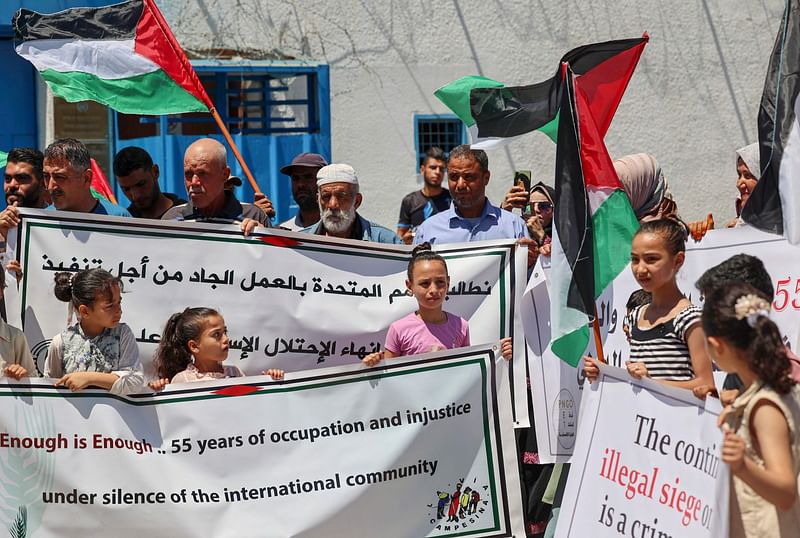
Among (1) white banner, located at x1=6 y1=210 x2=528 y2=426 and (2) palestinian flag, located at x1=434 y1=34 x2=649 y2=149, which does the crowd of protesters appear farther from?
(2) palestinian flag, located at x1=434 y1=34 x2=649 y2=149

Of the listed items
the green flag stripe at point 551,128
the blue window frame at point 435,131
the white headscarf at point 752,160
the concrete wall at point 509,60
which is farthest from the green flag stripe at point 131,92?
the blue window frame at point 435,131

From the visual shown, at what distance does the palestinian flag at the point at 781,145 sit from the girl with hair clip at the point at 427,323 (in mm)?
1383

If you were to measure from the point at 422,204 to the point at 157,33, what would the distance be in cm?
345

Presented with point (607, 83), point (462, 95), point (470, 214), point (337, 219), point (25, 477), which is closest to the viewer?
point (25, 477)

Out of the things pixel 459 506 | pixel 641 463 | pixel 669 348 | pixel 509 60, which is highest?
pixel 509 60

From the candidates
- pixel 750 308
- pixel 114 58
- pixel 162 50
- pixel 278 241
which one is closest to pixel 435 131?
pixel 162 50

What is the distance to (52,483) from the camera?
17.6 ft

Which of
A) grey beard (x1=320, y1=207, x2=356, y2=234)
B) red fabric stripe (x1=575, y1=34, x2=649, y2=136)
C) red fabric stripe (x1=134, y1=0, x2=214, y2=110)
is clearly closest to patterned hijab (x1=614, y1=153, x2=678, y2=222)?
red fabric stripe (x1=575, y1=34, x2=649, y2=136)

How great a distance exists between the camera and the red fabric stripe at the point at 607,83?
633 cm

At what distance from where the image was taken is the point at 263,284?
6.27 metres

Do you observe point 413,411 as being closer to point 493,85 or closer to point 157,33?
point 493,85

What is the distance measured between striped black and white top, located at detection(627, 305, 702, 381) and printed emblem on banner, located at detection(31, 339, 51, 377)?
290 cm

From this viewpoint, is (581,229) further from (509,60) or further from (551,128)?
(509,60)

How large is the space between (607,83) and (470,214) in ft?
3.47
